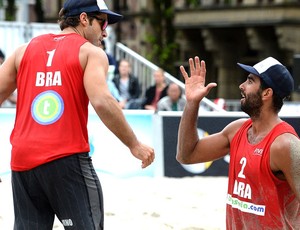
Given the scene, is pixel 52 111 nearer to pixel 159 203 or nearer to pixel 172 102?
pixel 159 203

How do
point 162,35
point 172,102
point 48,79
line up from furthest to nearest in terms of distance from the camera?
point 162,35 < point 172,102 < point 48,79

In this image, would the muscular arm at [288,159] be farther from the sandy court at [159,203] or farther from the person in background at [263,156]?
the sandy court at [159,203]

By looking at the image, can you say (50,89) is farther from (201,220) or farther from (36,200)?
(201,220)

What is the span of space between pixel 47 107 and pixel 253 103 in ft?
3.52

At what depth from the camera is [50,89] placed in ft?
16.1

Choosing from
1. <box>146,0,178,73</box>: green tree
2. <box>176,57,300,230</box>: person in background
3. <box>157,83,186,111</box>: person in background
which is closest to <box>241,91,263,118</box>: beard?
<box>176,57,300,230</box>: person in background

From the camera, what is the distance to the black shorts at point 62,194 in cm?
487

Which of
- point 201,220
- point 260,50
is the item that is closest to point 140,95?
point 201,220

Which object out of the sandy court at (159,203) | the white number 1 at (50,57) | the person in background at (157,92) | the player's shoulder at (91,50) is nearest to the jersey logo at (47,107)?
the white number 1 at (50,57)

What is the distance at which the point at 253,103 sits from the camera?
15.9 ft

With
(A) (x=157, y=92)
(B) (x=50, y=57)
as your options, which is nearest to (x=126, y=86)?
(A) (x=157, y=92)

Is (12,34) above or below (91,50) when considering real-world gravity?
below

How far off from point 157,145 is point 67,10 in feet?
20.8

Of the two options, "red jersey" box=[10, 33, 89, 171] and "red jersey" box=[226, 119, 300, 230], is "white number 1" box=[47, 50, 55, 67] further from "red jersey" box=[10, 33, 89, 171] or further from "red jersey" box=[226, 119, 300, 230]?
"red jersey" box=[226, 119, 300, 230]
